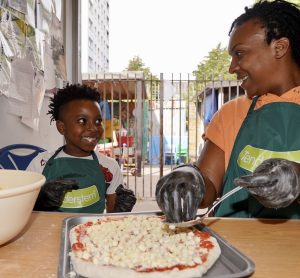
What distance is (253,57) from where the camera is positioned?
1.24 meters

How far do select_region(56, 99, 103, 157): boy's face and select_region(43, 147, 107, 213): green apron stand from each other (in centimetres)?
6

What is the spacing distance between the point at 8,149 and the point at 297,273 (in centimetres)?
163

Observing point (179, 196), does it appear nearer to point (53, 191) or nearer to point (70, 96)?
point (53, 191)

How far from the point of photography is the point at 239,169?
131 cm

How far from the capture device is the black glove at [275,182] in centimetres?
82

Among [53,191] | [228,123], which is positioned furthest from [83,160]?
[228,123]

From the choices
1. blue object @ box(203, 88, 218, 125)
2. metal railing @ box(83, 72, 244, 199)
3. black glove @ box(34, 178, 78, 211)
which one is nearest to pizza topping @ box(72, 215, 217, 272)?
black glove @ box(34, 178, 78, 211)

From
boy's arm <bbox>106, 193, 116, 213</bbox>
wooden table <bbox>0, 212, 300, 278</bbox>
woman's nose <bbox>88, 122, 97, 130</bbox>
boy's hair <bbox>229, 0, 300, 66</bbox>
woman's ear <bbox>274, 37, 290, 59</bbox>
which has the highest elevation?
boy's hair <bbox>229, 0, 300, 66</bbox>

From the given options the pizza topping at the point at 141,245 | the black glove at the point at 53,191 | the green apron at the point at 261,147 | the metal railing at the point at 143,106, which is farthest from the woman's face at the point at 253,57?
the metal railing at the point at 143,106

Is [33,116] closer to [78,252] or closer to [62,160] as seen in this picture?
[62,160]

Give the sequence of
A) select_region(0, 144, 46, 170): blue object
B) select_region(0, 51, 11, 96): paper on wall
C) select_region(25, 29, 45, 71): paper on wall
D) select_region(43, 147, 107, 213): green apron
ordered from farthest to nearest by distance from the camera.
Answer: select_region(25, 29, 45, 71): paper on wall → select_region(0, 144, 46, 170): blue object → select_region(0, 51, 11, 96): paper on wall → select_region(43, 147, 107, 213): green apron

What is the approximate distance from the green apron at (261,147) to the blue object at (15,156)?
3.73 ft

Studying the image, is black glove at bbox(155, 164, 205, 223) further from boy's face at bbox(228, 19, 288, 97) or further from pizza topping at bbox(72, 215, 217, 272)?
boy's face at bbox(228, 19, 288, 97)

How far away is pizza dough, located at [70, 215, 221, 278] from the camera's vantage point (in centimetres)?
68
